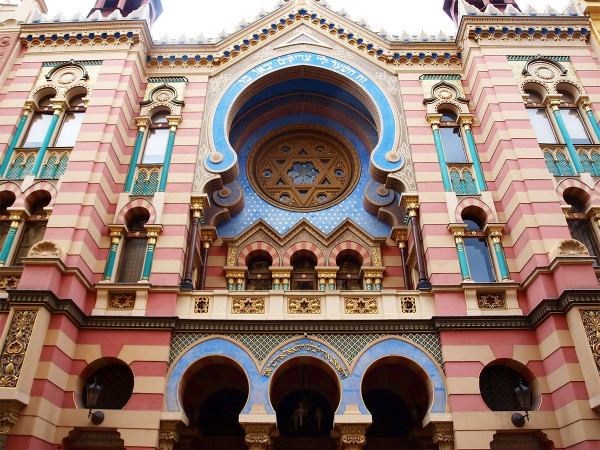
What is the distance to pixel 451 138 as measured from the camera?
16641 millimetres

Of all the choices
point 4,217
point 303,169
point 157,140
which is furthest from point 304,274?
point 4,217

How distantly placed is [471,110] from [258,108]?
24.7 feet

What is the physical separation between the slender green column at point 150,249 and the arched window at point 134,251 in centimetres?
45

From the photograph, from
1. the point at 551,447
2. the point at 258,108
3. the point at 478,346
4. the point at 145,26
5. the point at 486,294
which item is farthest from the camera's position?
the point at 258,108

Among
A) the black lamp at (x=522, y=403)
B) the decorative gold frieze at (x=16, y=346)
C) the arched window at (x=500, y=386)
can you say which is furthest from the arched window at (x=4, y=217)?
the black lamp at (x=522, y=403)

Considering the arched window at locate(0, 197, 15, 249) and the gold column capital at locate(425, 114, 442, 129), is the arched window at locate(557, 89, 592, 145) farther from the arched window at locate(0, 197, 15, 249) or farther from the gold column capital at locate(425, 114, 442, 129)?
the arched window at locate(0, 197, 15, 249)

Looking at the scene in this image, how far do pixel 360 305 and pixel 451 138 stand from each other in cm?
669

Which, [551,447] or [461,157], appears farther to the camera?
[461,157]

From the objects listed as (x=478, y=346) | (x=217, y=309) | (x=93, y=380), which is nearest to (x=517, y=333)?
(x=478, y=346)

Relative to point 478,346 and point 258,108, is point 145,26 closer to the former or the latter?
point 258,108

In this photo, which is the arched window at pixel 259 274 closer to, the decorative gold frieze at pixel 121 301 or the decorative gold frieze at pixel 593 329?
the decorative gold frieze at pixel 121 301

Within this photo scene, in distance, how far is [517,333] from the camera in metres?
12.7

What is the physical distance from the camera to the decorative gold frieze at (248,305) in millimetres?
13461

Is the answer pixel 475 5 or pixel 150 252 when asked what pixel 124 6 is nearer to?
pixel 150 252
